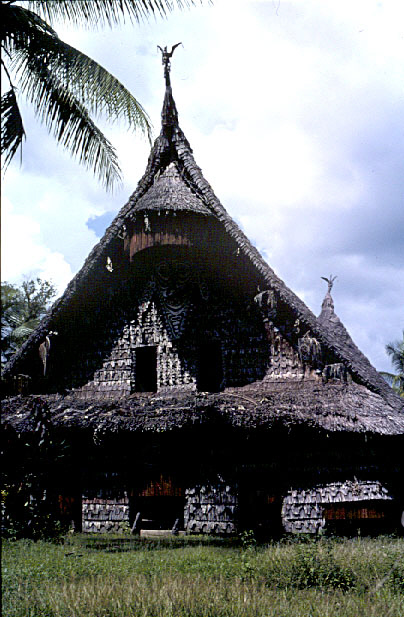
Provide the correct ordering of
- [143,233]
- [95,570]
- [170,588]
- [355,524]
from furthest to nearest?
[143,233] → [355,524] → [95,570] → [170,588]

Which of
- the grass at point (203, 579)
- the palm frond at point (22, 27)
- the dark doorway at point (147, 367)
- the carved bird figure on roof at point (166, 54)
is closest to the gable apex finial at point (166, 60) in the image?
the carved bird figure on roof at point (166, 54)

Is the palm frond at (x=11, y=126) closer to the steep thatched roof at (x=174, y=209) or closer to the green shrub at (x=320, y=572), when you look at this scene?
the steep thatched roof at (x=174, y=209)

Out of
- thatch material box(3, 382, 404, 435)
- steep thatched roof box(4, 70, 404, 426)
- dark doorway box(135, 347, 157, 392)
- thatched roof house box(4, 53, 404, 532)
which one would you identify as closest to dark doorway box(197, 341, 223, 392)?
thatched roof house box(4, 53, 404, 532)

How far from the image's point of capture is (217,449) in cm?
1354

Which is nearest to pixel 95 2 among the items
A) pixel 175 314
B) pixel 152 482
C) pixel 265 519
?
pixel 175 314

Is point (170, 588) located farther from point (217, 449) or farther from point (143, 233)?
point (143, 233)

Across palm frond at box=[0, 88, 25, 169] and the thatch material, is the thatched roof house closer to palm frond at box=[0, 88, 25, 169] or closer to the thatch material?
the thatch material

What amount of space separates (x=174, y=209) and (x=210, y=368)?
15.0 feet

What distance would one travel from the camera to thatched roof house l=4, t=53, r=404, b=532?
42.9 ft

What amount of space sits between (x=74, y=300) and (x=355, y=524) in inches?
341

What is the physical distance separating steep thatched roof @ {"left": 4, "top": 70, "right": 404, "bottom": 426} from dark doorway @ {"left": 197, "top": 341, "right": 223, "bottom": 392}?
251 cm

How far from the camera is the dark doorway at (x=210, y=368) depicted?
15.8 meters

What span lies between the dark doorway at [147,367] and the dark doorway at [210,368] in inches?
52.1

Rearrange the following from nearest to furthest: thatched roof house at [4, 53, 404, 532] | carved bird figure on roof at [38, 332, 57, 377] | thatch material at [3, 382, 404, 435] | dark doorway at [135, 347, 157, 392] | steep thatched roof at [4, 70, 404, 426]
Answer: thatch material at [3, 382, 404, 435]
thatched roof house at [4, 53, 404, 532]
steep thatched roof at [4, 70, 404, 426]
carved bird figure on roof at [38, 332, 57, 377]
dark doorway at [135, 347, 157, 392]
